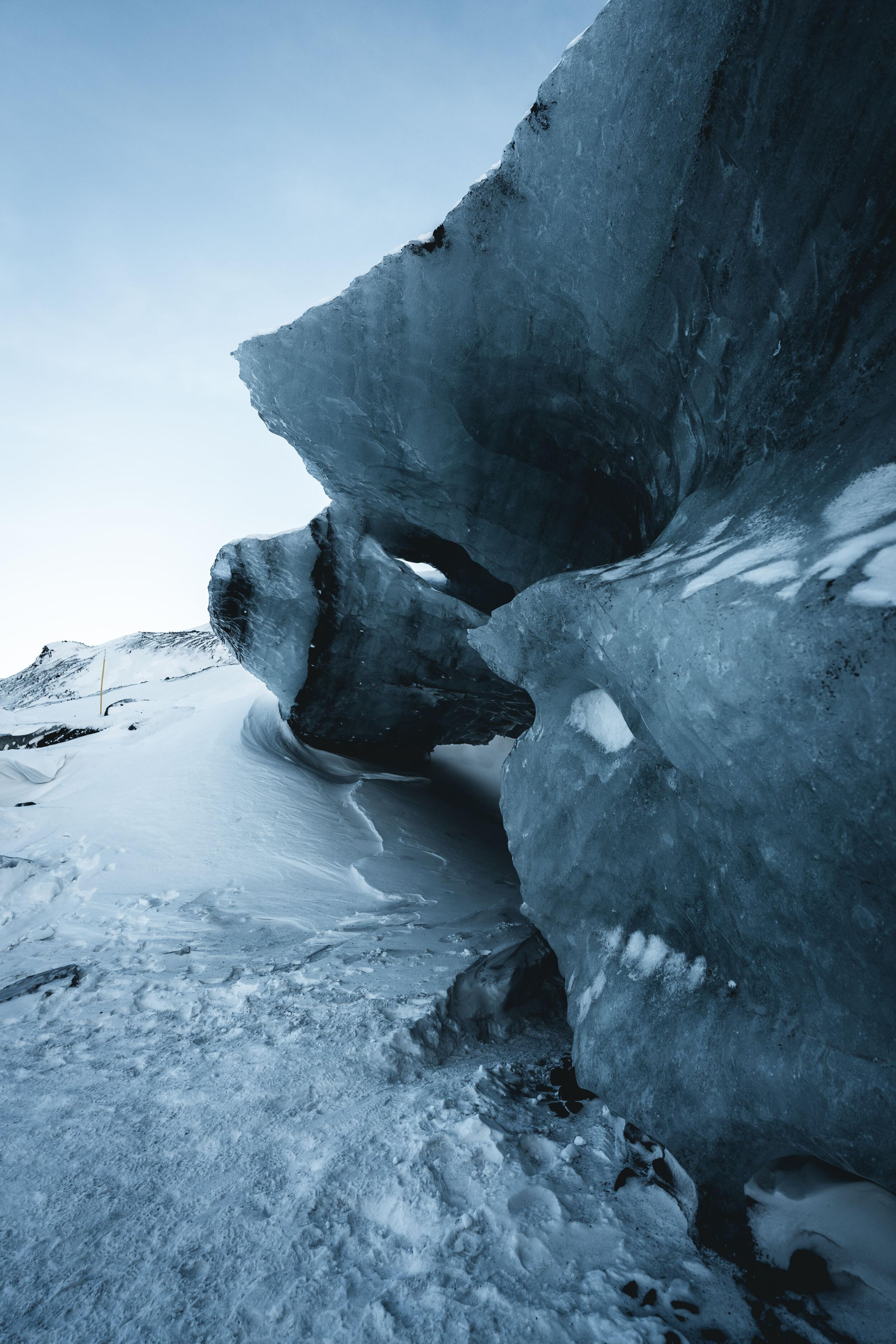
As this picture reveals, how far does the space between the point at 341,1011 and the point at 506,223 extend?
3.62 m

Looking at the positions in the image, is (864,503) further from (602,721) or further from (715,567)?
(602,721)

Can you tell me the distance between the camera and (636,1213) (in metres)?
1.61

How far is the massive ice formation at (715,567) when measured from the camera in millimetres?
1354

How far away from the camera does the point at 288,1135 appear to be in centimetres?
178

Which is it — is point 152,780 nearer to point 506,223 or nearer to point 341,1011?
point 341,1011

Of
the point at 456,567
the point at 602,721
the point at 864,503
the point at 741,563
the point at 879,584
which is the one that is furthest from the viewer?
the point at 456,567

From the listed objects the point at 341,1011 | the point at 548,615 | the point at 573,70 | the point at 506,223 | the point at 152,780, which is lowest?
the point at 341,1011

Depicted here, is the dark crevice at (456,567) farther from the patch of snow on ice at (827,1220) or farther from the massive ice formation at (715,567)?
the patch of snow on ice at (827,1220)

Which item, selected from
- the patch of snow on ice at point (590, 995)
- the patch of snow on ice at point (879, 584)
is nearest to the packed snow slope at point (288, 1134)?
the patch of snow on ice at point (590, 995)

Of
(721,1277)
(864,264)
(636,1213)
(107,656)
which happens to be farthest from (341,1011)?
(107,656)

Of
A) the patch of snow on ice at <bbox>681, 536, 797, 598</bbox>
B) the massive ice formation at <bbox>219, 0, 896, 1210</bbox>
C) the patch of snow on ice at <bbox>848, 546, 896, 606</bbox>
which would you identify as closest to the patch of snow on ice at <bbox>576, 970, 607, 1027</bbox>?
the massive ice formation at <bbox>219, 0, 896, 1210</bbox>

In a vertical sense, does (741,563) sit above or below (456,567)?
below

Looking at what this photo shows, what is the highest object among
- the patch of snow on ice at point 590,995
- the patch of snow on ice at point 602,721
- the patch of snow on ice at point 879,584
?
the patch of snow on ice at point 879,584

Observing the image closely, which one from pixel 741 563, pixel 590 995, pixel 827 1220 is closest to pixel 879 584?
pixel 741 563
